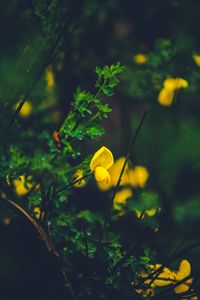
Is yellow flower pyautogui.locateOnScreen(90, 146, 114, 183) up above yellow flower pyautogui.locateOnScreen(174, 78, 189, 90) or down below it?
below

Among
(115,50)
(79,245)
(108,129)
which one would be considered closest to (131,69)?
(115,50)

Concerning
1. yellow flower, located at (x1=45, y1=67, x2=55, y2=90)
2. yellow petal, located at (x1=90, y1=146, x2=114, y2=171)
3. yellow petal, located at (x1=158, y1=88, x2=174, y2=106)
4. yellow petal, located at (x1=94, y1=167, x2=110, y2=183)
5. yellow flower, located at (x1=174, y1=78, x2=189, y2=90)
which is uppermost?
yellow flower, located at (x1=45, y1=67, x2=55, y2=90)

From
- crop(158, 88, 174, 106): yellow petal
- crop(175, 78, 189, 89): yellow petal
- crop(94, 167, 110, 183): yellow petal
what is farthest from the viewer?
crop(158, 88, 174, 106): yellow petal

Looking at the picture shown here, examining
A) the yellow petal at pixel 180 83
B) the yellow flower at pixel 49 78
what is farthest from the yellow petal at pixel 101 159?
the yellow flower at pixel 49 78

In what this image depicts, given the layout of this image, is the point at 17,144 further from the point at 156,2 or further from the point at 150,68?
the point at 156,2

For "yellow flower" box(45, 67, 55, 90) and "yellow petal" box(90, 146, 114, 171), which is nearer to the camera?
"yellow petal" box(90, 146, 114, 171)

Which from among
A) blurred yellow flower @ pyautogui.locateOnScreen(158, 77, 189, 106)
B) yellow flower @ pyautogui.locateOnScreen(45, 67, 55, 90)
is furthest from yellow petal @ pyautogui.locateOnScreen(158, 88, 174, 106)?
yellow flower @ pyautogui.locateOnScreen(45, 67, 55, 90)

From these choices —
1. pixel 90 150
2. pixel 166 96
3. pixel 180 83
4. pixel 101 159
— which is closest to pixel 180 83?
pixel 180 83

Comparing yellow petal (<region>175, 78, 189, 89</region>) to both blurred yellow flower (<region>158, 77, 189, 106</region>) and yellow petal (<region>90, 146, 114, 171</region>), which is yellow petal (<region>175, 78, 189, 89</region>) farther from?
yellow petal (<region>90, 146, 114, 171</region>)
